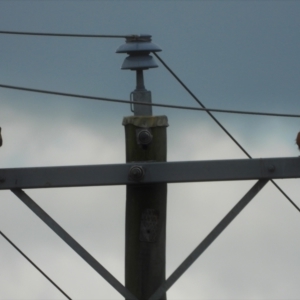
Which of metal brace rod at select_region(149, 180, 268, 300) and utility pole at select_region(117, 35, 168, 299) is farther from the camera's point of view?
utility pole at select_region(117, 35, 168, 299)

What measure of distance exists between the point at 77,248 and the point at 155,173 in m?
1.05

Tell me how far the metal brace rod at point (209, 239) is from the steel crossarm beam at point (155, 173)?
0.58 ft

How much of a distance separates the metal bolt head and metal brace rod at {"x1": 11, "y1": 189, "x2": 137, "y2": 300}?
0.85 metres

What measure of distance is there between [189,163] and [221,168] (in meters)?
0.31

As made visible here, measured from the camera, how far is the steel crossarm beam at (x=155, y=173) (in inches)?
313

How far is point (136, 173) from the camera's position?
7902mm

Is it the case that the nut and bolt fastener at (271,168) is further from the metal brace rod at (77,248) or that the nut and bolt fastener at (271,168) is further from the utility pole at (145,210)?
the metal brace rod at (77,248)

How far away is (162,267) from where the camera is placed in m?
8.40

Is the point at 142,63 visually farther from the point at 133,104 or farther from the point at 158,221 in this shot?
the point at 158,221

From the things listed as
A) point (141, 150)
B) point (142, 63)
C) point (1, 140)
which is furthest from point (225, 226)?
point (1, 140)

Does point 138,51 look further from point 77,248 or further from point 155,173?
point 77,248

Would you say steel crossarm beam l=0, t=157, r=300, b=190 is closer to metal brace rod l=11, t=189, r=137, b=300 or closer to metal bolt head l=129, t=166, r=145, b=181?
metal bolt head l=129, t=166, r=145, b=181

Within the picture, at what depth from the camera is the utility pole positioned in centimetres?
823

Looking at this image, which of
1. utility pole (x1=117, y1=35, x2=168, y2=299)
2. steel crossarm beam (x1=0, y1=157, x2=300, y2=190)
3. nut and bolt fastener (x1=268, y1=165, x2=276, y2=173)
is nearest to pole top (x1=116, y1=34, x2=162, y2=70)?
utility pole (x1=117, y1=35, x2=168, y2=299)
